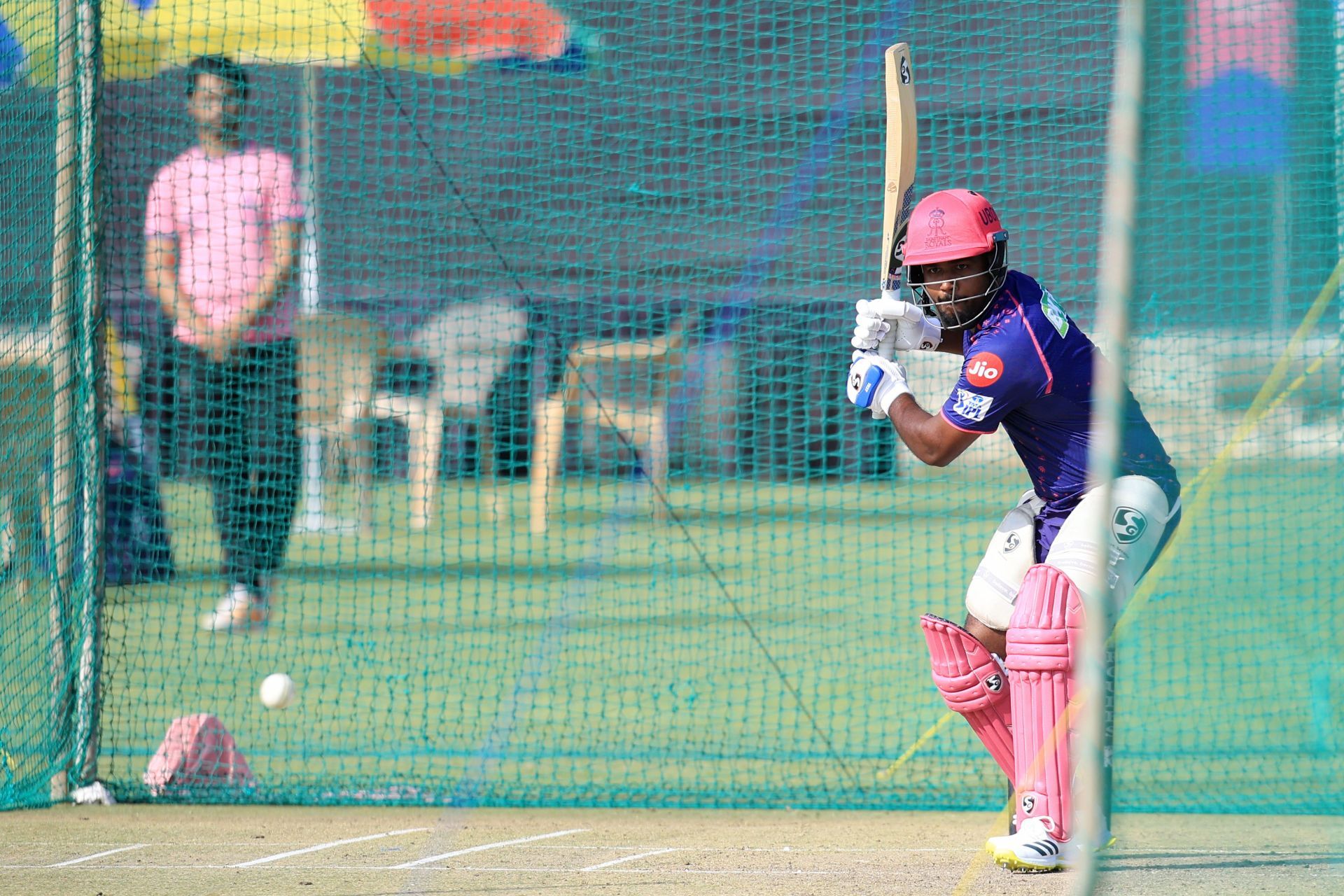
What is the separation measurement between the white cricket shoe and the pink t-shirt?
11.4 ft

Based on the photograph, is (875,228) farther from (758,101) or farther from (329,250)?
(329,250)

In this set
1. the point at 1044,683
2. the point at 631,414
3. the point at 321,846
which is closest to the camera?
the point at 1044,683

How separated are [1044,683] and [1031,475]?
0.59m

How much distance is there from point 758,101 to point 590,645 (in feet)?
7.92

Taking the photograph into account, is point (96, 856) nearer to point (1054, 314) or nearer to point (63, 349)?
point (63, 349)

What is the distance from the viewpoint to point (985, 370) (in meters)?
3.51

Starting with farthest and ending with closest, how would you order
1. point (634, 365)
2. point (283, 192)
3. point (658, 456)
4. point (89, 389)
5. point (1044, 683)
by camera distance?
point (658, 456), point (634, 365), point (283, 192), point (89, 389), point (1044, 683)

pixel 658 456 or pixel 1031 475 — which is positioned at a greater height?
pixel 658 456

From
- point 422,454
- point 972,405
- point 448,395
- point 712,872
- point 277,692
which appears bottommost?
point 712,872

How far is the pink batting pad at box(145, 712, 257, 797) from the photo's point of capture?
453 centimetres

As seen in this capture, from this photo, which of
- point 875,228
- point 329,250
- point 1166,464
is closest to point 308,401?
point 329,250

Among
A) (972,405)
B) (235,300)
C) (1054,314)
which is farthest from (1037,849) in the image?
(235,300)

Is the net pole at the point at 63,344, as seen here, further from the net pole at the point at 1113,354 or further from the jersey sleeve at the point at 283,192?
the net pole at the point at 1113,354

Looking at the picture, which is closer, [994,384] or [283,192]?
[994,384]
